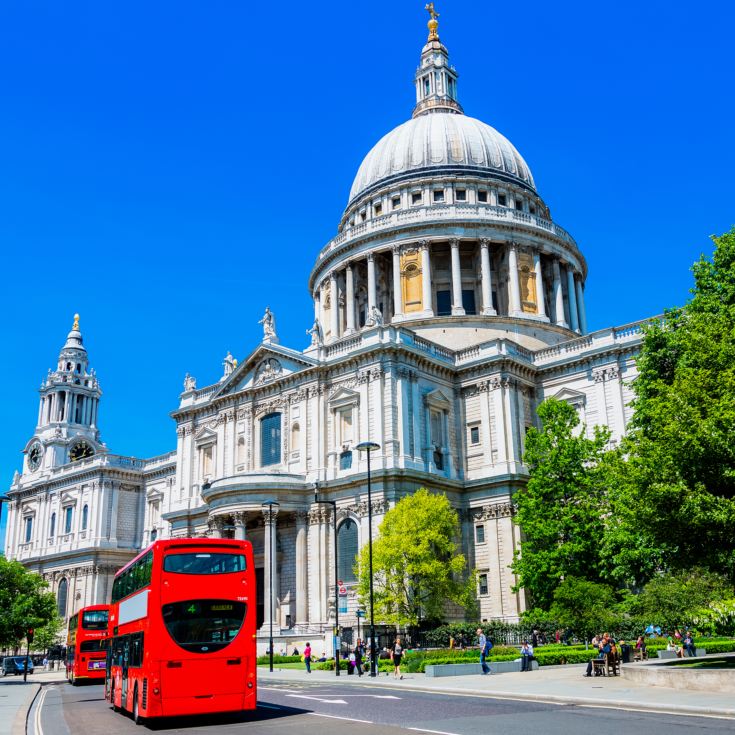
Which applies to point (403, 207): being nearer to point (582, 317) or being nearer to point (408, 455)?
point (582, 317)

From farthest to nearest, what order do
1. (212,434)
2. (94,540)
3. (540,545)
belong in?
(94,540)
(212,434)
(540,545)

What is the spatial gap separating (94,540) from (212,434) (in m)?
24.2

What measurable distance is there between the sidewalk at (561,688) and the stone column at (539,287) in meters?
37.0

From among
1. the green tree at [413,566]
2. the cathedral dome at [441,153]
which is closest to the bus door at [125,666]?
the green tree at [413,566]

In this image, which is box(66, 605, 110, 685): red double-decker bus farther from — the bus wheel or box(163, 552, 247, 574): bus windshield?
box(163, 552, 247, 574): bus windshield

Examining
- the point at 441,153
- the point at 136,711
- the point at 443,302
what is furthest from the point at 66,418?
the point at 136,711

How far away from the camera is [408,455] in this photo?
51.4m

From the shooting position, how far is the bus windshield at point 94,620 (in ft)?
136

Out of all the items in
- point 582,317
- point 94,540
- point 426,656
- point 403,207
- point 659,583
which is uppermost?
point 403,207

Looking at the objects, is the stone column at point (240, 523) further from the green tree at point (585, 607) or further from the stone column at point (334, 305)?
the stone column at point (334, 305)

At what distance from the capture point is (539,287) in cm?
6988

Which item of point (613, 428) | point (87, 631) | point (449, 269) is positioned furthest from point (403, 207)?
point (87, 631)

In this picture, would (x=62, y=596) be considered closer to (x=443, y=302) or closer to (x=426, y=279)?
(x=443, y=302)

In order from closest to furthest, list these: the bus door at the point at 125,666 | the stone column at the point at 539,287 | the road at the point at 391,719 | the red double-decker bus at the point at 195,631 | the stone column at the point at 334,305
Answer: the road at the point at 391,719
the red double-decker bus at the point at 195,631
the bus door at the point at 125,666
the stone column at the point at 539,287
the stone column at the point at 334,305
